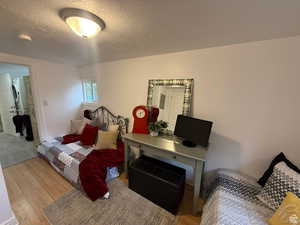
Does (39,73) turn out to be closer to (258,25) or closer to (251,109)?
(258,25)

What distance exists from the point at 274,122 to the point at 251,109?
26cm

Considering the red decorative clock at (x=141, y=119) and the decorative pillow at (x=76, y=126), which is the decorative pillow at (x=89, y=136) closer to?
the decorative pillow at (x=76, y=126)

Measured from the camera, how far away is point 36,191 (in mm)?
1821

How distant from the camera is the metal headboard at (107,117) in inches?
104

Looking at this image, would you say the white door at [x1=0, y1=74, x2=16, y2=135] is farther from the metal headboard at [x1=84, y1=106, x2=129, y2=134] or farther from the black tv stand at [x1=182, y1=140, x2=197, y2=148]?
the black tv stand at [x1=182, y1=140, x2=197, y2=148]

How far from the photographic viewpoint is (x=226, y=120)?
1660mm

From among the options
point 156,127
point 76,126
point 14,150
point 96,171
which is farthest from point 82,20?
point 14,150

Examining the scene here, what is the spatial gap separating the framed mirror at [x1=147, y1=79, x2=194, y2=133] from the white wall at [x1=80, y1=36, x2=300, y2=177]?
0.11 m

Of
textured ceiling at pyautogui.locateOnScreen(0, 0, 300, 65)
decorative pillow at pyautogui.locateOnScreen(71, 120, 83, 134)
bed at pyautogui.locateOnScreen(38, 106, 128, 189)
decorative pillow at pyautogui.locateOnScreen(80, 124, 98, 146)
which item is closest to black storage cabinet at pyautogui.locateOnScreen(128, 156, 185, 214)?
bed at pyautogui.locateOnScreen(38, 106, 128, 189)

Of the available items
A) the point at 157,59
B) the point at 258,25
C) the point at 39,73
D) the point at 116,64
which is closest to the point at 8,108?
the point at 39,73

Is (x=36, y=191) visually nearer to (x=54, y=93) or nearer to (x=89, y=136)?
(x=89, y=136)

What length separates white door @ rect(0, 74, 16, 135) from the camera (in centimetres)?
386

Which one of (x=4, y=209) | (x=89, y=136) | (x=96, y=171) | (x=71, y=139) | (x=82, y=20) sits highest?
(x=82, y=20)

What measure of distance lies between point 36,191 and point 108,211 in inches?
46.4
